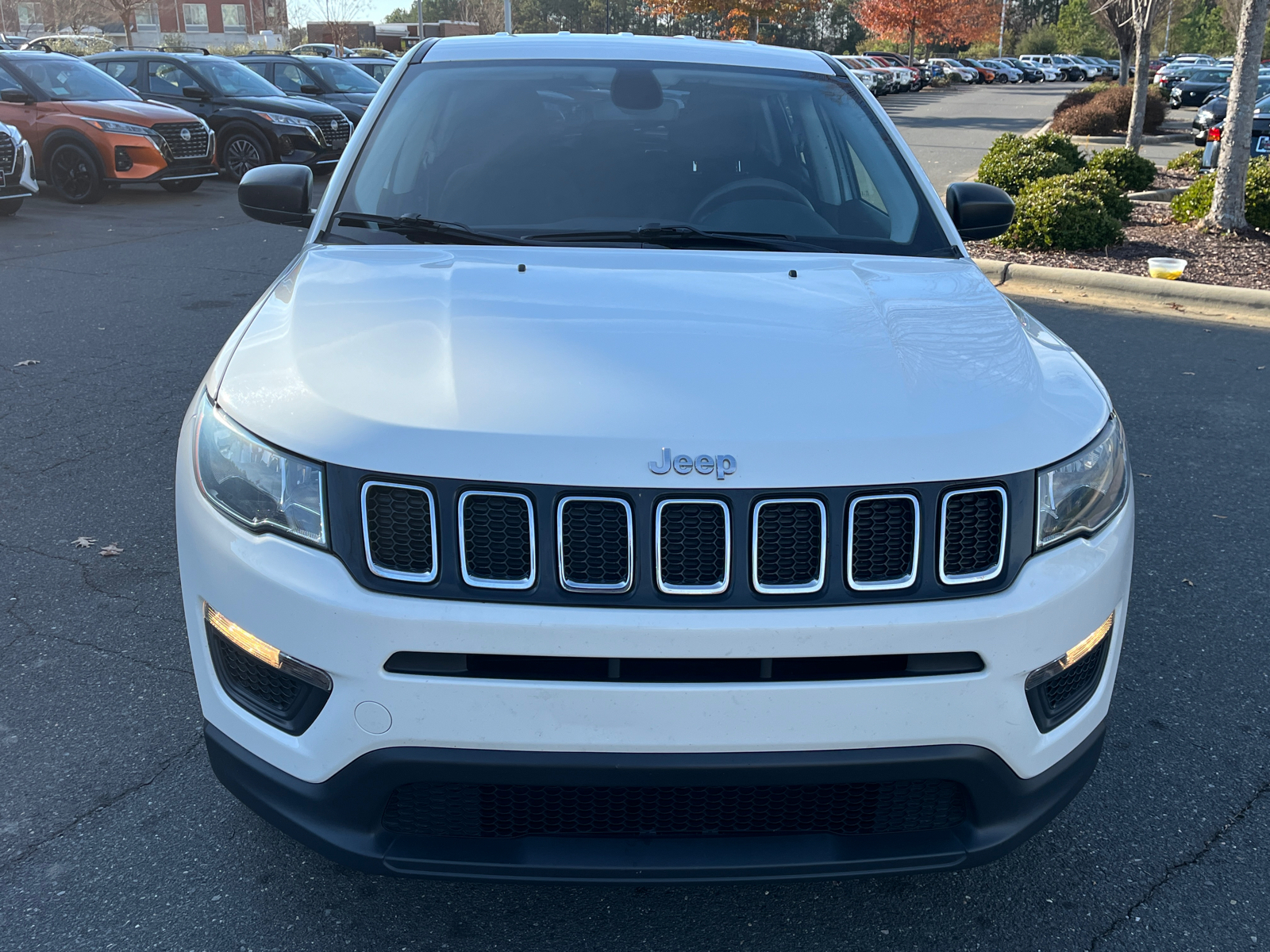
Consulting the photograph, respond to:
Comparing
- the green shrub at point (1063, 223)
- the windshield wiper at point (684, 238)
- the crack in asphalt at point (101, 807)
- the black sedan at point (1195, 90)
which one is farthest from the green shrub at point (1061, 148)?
the black sedan at point (1195, 90)

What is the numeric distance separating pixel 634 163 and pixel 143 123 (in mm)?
11583

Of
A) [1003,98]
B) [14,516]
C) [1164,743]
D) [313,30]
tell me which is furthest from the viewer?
[313,30]

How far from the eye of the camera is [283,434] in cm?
197

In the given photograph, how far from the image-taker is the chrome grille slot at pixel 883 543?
1.87m

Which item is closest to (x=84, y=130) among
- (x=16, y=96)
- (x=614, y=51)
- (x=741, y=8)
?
(x=16, y=96)

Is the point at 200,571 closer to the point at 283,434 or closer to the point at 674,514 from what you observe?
the point at 283,434

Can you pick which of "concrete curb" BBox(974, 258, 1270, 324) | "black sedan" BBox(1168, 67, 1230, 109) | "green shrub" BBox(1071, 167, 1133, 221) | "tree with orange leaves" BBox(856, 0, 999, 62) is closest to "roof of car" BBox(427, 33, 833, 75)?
"concrete curb" BBox(974, 258, 1270, 324)

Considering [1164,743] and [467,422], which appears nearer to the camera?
[467,422]

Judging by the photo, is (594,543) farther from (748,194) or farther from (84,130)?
(84,130)

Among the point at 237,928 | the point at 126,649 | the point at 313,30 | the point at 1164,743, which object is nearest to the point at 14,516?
the point at 126,649

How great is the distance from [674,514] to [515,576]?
291mm

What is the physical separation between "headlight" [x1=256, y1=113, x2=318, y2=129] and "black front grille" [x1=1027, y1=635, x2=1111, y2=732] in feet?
47.3

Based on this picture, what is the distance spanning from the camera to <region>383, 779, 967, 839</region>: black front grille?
6.32 feet

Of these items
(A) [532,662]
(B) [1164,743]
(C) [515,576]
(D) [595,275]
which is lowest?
(B) [1164,743]
